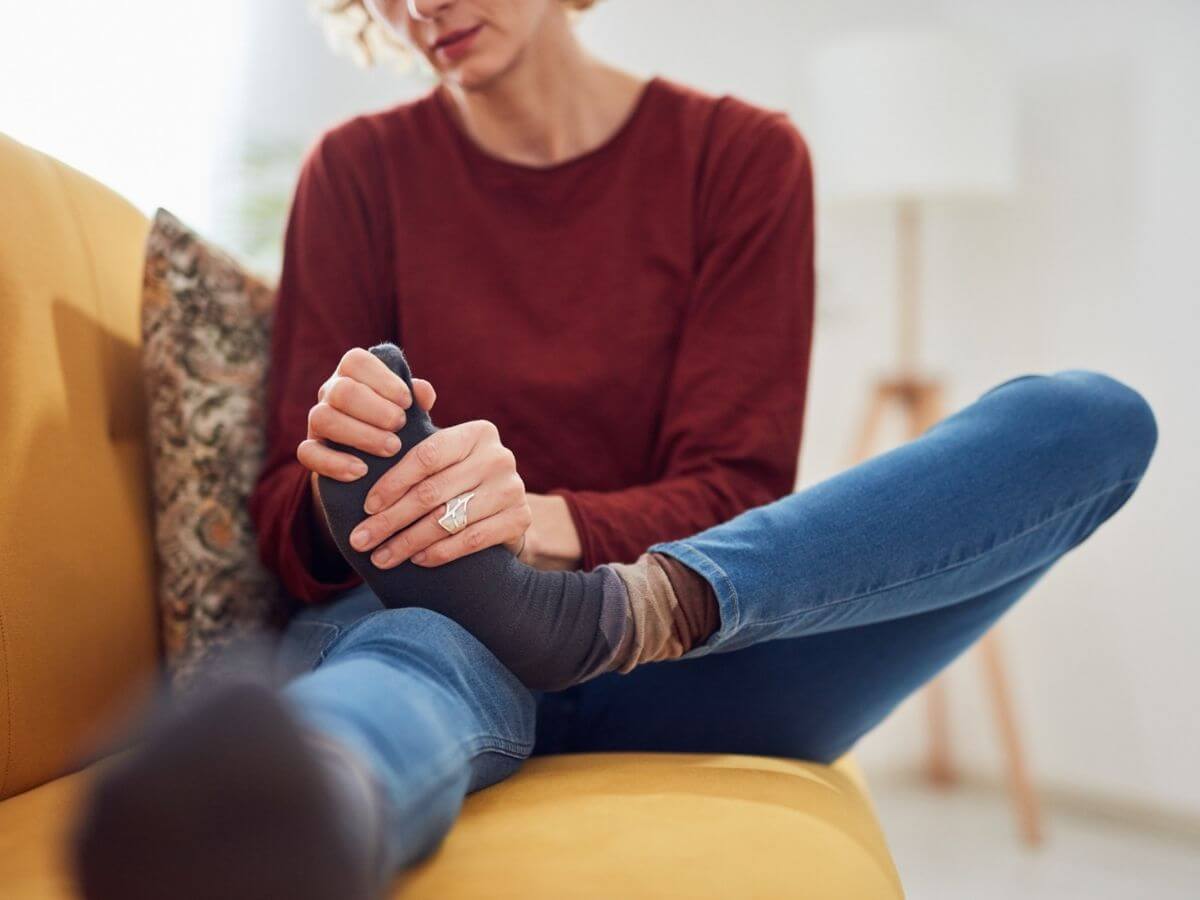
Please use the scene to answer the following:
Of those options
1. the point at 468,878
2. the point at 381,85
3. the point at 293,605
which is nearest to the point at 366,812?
the point at 468,878

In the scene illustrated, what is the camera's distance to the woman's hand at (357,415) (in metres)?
0.80

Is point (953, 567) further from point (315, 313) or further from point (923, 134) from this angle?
point (923, 134)

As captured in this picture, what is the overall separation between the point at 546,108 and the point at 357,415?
588 mm

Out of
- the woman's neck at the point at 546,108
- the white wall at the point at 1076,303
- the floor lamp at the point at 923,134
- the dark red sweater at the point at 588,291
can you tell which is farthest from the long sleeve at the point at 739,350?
the white wall at the point at 1076,303

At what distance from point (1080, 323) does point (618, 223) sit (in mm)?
1334

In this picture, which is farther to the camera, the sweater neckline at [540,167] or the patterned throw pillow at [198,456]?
the sweater neckline at [540,167]

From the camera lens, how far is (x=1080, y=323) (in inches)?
88.6

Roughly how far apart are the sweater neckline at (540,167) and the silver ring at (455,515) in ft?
1.72

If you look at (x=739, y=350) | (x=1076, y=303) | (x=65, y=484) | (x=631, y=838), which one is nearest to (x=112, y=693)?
(x=65, y=484)

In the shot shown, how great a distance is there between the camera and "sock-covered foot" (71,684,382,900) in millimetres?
488

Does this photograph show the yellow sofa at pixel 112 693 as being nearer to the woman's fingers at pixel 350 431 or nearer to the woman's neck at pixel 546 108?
the woman's fingers at pixel 350 431

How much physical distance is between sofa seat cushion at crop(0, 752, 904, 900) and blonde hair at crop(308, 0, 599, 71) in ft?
2.71

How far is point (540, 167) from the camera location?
126cm

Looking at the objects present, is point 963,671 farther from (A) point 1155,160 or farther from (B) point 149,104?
(B) point 149,104
